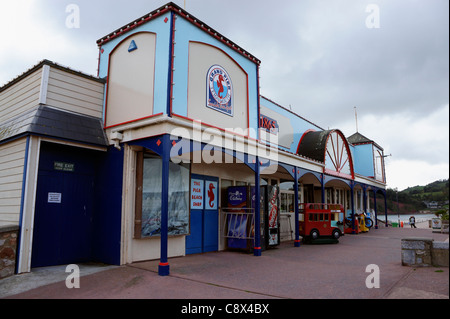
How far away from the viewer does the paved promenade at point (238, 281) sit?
4.92 m

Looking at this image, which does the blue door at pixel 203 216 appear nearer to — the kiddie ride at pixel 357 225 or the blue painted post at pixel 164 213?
the blue painted post at pixel 164 213

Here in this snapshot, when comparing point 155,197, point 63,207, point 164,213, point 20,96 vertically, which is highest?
point 20,96

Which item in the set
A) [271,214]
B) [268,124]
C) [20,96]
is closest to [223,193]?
[271,214]

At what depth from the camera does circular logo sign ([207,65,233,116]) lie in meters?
8.28

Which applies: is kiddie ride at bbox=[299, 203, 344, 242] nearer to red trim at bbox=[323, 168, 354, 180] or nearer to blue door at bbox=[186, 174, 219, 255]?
red trim at bbox=[323, 168, 354, 180]

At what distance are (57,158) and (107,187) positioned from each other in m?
1.29

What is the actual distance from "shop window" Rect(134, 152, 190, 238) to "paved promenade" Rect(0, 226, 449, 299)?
32.5 inches

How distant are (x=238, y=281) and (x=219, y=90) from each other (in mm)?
4958

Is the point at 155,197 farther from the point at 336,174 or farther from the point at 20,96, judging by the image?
the point at 336,174

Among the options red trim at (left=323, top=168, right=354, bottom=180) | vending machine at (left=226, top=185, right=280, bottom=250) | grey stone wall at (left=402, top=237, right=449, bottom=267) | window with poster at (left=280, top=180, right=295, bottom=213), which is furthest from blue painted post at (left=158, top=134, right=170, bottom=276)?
red trim at (left=323, top=168, right=354, bottom=180)

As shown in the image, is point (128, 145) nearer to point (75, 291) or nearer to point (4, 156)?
point (4, 156)

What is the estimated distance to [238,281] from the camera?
19.4 feet

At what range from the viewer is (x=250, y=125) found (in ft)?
31.7

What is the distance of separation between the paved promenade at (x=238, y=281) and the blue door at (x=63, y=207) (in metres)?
0.54
